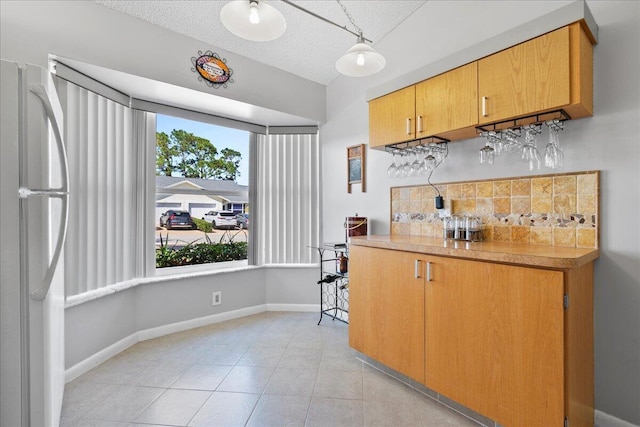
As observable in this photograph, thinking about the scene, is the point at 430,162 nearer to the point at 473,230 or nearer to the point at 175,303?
the point at 473,230

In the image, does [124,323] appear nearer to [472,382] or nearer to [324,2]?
[472,382]

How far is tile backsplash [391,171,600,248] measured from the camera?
5.67 feet

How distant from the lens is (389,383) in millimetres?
2104

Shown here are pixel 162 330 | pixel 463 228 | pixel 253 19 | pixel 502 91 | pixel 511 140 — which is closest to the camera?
pixel 253 19

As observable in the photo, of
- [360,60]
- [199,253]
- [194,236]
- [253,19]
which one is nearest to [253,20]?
[253,19]

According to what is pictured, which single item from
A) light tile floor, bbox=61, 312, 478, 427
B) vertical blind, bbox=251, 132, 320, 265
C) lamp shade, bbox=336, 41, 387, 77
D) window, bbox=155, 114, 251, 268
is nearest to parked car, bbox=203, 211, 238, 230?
window, bbox=155, 114, 251, 268

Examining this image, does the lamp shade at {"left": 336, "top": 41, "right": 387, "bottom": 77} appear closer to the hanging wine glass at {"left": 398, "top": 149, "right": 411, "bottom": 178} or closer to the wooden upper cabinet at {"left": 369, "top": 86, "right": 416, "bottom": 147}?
the wooden upper cabinet at {"left": 369, "top": 86, "right": 416, "bottom": 147}

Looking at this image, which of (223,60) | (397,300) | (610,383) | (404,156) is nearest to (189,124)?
(223,60)

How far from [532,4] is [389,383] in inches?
105

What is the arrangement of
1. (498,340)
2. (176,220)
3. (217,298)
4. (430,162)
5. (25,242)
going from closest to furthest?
(25,242), (498,340), (430,162), (176,220), (217,298)

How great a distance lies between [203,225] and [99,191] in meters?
1.09

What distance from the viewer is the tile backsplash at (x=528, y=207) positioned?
1.73 m

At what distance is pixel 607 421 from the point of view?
5.35ft

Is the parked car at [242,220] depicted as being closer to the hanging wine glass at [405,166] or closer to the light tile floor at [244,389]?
the light tile floor at [244,389]
